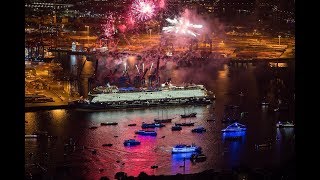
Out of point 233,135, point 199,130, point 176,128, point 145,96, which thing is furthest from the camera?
point 145,96

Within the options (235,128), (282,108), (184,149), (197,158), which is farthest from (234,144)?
(282,108)

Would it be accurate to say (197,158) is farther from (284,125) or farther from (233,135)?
(284,125)

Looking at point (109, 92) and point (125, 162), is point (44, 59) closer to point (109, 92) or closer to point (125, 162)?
point (109, 92)

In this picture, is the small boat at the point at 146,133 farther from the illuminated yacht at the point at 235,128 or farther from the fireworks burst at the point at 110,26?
the fireworks burst at the point at 110,26

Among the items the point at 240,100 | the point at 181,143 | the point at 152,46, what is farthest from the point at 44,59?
the point at 181,143

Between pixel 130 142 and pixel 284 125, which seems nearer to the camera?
pixel 130 142

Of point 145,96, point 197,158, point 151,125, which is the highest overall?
point 145,96

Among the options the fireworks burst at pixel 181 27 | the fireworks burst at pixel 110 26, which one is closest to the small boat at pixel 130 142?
the fireworks burst at pixel 181 27
